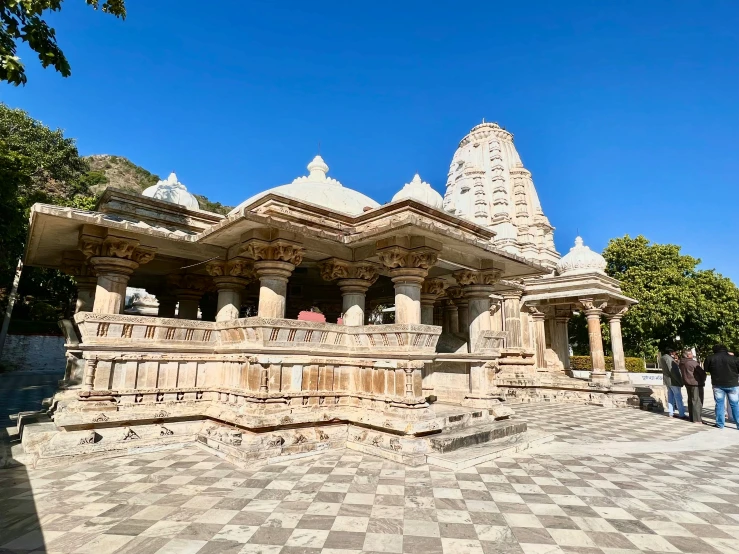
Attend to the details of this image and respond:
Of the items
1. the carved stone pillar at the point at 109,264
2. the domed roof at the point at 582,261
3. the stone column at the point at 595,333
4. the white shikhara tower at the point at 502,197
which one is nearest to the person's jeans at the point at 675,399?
the stone column at the point at 595,333

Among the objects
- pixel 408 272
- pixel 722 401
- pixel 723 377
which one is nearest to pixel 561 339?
pixel 722 401

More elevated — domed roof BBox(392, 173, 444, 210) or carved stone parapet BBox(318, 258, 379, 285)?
domed roof BBox(392, 173, 444, 210)

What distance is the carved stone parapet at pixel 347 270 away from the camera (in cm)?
898

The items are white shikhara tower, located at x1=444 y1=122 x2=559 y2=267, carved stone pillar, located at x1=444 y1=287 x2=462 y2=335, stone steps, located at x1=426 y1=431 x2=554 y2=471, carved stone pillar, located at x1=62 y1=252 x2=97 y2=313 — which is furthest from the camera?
white shikhara tower, located at x1=444 y1=122 x2=559 y2=267

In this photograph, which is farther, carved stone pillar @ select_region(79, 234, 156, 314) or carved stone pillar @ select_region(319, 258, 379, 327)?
carved stone pillar @ select_region(319, 258, 379, 327)

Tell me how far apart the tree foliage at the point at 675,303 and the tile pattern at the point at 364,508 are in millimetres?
26087

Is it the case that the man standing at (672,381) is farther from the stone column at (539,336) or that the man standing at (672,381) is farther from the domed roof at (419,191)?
the domed roof at (419,191)

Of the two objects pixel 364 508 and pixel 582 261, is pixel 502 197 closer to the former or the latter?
pixel 582 261

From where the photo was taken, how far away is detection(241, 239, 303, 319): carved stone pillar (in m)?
7.59

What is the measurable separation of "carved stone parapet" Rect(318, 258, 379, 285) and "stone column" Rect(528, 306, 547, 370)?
550 inches

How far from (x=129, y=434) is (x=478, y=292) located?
26.5ft

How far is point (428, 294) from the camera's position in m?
11.5

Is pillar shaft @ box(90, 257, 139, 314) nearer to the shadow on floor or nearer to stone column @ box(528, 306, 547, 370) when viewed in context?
the shadow on floor

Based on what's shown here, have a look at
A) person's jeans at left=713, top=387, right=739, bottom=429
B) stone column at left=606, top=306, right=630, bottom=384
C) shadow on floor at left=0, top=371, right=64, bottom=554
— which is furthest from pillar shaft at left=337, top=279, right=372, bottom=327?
stone column at left=606, top=306, right=630, bottom=384
